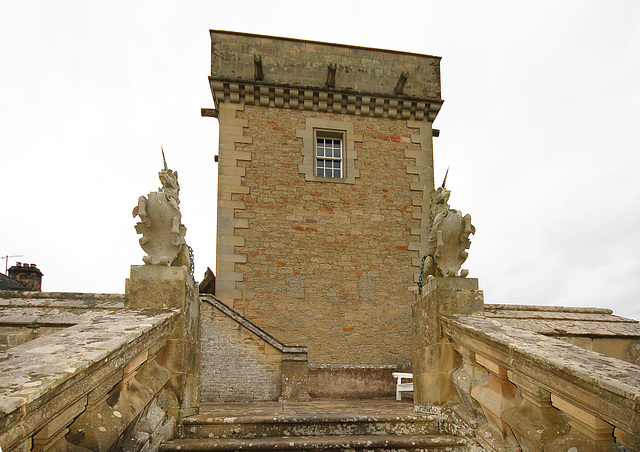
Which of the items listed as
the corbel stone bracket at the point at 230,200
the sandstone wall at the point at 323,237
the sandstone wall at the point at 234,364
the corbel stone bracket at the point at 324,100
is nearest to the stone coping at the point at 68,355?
the sandstone wall at the point at 234,364

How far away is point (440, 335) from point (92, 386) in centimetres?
297

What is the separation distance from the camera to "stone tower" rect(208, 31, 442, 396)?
11.0 m

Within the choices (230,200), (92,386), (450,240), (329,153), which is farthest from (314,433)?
(329,153)

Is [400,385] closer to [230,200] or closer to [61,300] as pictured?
[230,200]

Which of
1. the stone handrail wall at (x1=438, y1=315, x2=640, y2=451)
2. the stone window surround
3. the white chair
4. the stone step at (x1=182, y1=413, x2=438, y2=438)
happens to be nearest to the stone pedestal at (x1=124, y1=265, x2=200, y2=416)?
the stone step at (x1=182, y1=413, x2=438, y2=438)

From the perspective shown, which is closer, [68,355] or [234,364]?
[68,355]

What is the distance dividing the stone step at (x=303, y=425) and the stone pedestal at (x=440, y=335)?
31 cm

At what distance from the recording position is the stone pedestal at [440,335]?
14.0 ft

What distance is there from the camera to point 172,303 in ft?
13.4

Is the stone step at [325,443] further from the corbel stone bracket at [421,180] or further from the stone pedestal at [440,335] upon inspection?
the corbel stone bracket at [421,180]

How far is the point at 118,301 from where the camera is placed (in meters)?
6.74

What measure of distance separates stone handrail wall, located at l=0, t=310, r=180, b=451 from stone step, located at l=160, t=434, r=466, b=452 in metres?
0.26

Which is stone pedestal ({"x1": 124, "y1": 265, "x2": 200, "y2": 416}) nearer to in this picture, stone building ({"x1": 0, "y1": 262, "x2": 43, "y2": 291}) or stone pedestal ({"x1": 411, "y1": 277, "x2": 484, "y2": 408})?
stone pedestal ({"x1": 411, "y1": 277, "x2": 484, "y2": 408})

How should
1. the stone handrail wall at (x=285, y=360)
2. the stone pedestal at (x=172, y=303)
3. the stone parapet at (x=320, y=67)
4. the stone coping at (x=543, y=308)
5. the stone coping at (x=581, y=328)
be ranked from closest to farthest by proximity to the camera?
1. the stone pedestal at (x=172, y=303)
2. the stone coping at (x=581, y=328)
3. the stone coping at (x=543, y=308)
4. the stone handrail wall at (x=285, y=360)
5. the stone parapet at (x=320, y=67)
